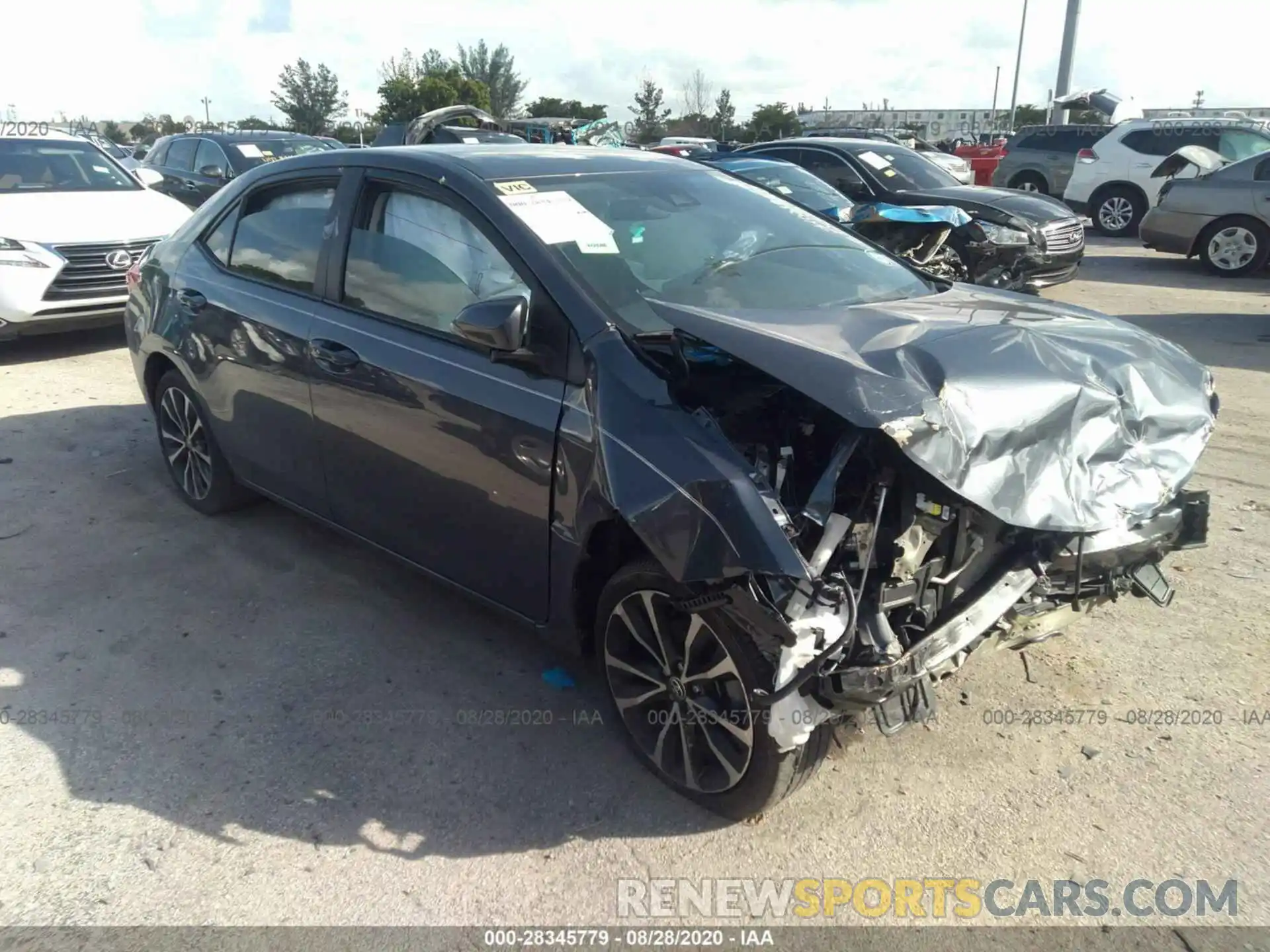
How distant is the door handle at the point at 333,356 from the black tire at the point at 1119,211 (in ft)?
52.8

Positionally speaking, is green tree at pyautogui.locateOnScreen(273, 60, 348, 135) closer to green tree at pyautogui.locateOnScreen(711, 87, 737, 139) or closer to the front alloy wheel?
green tree at pyautogui.locateOnScreen(711, 87, 737, 139)

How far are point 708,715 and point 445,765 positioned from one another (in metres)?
0.92

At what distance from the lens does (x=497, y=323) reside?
2984 millimetres

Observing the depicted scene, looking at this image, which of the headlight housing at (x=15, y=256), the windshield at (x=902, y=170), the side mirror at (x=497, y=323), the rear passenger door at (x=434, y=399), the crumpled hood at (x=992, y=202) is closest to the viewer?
the side mirror at (x=497, y=323)

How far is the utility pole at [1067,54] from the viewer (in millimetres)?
27141

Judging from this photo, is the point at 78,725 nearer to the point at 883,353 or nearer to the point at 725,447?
the point at 725,447

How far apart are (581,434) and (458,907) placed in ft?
4.39

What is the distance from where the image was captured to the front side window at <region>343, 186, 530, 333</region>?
11.1 feet

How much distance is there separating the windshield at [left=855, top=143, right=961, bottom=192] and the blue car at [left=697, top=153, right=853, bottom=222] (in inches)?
64.7

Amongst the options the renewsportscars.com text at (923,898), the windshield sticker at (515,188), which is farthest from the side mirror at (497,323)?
the renewsportscars.com text at (923,898)

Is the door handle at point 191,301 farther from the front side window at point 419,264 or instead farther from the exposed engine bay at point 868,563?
the exposed engine bay at point 868,563

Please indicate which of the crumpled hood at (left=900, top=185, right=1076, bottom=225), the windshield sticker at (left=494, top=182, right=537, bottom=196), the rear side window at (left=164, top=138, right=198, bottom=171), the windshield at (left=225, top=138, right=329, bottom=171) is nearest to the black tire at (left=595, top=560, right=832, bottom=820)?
the windshield sticker at (left=494, top=182, right=537, bottom=196)

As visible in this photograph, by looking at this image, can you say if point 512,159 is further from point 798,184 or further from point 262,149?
point 262,149

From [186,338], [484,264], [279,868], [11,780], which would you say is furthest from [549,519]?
[186,338]
